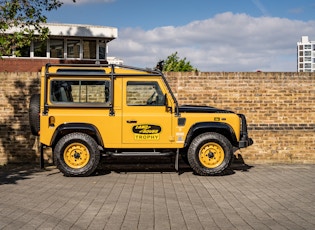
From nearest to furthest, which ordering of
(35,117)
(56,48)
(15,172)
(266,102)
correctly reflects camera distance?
(35,117), (15,172), (266,102), (56,48)

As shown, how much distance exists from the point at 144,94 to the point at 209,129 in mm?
1780

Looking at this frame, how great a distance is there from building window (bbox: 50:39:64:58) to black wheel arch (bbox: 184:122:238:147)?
19.5 m

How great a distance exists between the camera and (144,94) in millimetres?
10539

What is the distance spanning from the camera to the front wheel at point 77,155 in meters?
10.3

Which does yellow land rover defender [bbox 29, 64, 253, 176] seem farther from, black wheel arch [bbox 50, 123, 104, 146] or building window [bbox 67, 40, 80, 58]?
building window [bbox 67, 40, 80, 58]

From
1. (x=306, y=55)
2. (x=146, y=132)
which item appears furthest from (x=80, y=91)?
(x=306, y=55)

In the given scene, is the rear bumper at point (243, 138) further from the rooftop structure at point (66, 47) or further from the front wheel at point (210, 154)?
the rooftop structure at point (66, 47)

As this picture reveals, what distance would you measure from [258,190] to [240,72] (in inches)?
185

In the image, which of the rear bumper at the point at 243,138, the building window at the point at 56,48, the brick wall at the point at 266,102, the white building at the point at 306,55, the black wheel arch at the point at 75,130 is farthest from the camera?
the white building at the point at 306,55

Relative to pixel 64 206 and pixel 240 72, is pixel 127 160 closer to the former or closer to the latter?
pixel 240 72

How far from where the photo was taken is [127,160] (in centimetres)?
1212

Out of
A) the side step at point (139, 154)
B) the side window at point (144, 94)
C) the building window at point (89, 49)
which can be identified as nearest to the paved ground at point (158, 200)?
the side step at point (139, 154)

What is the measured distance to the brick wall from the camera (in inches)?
491

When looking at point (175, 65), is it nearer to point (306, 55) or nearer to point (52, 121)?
point (52, 121)
